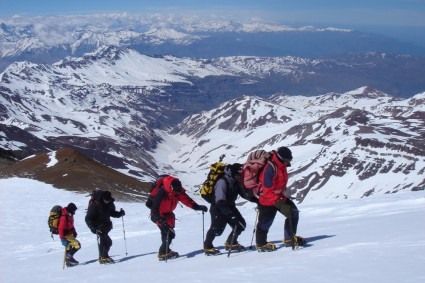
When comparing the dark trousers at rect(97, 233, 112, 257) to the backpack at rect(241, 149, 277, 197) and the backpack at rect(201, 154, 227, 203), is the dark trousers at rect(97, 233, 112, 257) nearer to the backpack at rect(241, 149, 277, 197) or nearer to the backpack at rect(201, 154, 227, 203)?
the backpack at rect(201, 154, 227, 203)

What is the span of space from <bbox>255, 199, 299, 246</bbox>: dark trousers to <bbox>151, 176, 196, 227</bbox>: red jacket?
2385mm

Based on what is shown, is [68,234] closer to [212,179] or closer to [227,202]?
[212,179]

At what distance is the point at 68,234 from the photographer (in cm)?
1897

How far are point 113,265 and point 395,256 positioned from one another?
10102mm

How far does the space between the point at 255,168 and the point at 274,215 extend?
1707 millimetres

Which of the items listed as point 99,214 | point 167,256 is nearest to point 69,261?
point 99,214

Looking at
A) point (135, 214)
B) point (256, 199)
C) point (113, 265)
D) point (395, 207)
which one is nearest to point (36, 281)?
point (113, 265)

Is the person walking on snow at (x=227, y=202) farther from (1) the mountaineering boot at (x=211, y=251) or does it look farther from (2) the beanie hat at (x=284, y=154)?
(2) the beanie hat at (x=284, y=154)

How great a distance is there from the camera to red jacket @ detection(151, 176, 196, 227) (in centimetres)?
1535

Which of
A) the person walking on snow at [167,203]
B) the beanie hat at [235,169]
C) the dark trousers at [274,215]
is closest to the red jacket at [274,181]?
the dark trousers at [274,215]

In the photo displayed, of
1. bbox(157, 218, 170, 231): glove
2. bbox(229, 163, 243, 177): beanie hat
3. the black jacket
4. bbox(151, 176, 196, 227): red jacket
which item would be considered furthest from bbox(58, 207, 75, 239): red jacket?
bbox(229, 163, 243, 177): beanie hat

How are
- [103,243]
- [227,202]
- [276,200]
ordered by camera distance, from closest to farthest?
[276,200], [227,202], [103,243]

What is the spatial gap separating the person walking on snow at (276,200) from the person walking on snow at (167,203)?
2.16 m

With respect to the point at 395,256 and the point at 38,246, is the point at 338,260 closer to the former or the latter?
the point at 395,256
